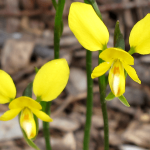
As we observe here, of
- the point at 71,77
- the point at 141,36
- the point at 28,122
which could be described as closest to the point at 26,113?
the point at 28,122

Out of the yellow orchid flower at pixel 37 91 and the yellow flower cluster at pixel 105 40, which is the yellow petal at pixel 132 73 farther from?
the yellow orchid flower at pixel 37 91

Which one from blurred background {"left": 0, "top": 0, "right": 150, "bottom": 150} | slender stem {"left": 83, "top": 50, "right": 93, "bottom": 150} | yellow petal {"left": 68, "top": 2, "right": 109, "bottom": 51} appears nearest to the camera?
yellow petal {"left": 68, "top": 2, "right": 109, "bottom": 51}

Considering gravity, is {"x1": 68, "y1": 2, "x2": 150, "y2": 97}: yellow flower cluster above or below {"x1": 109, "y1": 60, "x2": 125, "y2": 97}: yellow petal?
above

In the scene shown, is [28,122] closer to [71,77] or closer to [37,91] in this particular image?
[37,91]

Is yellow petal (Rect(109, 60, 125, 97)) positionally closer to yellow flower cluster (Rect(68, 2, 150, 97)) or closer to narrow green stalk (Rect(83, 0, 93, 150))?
yellow flower cluster (Rect(68, 2, 150, 97))

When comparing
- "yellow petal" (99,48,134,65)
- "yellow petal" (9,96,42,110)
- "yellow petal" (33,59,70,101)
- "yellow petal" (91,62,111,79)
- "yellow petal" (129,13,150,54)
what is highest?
"yellow petal" (129,13,150,54)

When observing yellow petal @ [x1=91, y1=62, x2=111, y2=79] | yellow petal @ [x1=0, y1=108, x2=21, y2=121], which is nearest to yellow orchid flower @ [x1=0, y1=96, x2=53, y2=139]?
yellow petal @ [x1=0, y1=108, x2=21, y2=121]

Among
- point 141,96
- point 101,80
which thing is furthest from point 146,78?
point 101,80

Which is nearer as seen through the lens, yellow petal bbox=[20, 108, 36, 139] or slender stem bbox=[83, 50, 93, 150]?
yellow petal bbox=[20, 108, 36, 139]
